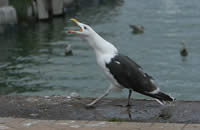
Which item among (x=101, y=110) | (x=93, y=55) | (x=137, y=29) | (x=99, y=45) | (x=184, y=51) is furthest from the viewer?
(x=137, y=29)

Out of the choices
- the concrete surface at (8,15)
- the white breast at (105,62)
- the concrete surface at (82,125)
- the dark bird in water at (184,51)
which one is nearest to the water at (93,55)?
the dark bird in water at (184,51)

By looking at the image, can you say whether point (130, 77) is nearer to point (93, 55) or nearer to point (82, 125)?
point (82, 125)

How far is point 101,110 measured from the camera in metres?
7.89

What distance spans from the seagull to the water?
283 inches

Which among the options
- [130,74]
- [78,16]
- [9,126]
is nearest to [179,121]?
[130,74]

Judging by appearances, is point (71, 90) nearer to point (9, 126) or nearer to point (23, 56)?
point (23, 56)

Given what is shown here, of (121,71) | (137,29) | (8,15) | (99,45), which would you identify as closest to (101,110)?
(121,71)

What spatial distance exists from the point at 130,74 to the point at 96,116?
0.85m

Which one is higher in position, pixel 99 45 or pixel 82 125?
pixel 99 45

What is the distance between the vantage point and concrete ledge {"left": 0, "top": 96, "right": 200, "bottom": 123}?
743 centimetres

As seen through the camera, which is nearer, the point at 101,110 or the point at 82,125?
the point at 82,125

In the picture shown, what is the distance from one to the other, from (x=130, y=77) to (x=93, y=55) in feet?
46.9

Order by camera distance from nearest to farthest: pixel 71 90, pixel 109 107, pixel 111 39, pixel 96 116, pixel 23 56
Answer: pixel 96 116 → pixel 109 107 → pixel 71 90 → pixel 23 56 → pixel 111 39

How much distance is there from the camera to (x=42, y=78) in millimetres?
18141
